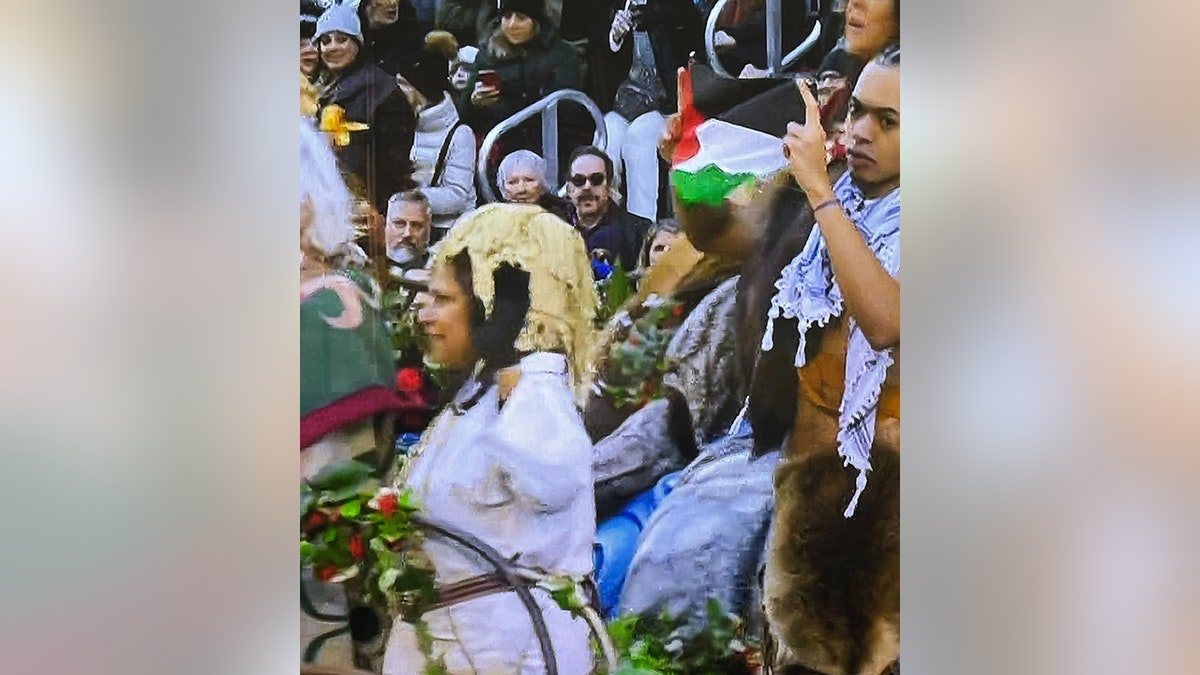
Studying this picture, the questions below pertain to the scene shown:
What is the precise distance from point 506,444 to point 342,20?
0.90 m

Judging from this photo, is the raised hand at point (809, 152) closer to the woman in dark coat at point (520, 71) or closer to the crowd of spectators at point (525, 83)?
the crowd of spectators at point (525, 83)

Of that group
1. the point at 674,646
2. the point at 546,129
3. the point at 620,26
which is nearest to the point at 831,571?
the point at 674,646

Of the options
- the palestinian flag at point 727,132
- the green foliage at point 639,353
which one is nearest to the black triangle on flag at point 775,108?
the palestinian flag at point 727,132

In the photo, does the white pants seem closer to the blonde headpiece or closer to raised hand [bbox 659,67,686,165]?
raised hand [bbox 659,67,686,165]

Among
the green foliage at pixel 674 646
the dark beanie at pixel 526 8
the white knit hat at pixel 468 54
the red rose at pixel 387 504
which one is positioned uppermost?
the dark beanie at pixel 526 8

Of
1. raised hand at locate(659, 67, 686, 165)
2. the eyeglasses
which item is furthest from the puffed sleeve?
raised hand at locate(659, 67, 686, 165)

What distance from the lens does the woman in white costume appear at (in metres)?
1.53

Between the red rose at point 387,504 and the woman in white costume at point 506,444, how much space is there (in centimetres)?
4

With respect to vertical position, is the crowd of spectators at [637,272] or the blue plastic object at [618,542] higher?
the crowd of spectators at [637,272]

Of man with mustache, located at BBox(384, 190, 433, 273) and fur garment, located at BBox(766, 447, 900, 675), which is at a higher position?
man with mustache, located at BBox(384, 190, 433, 273)

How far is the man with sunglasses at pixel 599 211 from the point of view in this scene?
155cm

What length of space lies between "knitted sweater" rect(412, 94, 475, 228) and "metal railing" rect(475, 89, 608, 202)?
22 millimetres
